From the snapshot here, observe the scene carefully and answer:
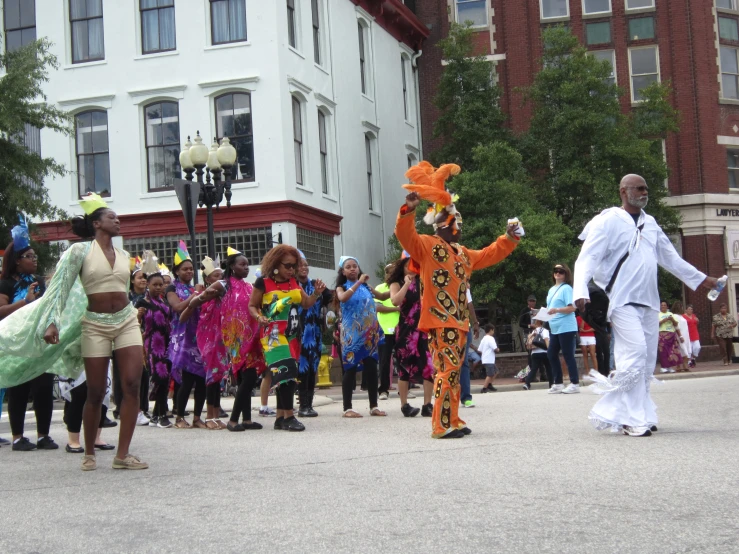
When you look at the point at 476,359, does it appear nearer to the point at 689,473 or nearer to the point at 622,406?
the point at 622,406

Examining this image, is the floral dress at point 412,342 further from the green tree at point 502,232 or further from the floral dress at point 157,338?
the green tree at point 502,232

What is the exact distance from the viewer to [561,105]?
3350cm

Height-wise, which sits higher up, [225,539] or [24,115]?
[24,115]

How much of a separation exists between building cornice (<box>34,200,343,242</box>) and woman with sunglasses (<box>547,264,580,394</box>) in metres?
12.9

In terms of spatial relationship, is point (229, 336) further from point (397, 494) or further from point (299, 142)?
point (299, 142)

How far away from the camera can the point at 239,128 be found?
2803cm

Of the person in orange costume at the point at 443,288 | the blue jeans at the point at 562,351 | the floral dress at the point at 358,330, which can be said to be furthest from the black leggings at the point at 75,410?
the blue jeans at the point at 562,351

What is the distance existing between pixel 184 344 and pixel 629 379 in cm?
473

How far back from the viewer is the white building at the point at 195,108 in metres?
27.7

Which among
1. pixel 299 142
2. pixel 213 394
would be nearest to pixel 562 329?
pixel 213 394

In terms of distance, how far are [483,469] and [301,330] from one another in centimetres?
415

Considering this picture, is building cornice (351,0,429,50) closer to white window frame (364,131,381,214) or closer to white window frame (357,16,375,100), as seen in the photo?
white window frame (357,16,375,100)

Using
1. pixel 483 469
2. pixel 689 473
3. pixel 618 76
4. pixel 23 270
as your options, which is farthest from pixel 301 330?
pixel 618 76

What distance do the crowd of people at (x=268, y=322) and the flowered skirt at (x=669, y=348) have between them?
12.3 metres
